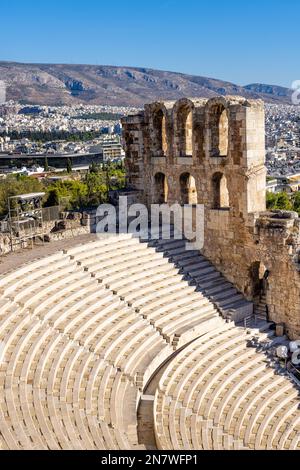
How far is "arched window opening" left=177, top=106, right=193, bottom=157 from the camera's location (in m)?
21.9

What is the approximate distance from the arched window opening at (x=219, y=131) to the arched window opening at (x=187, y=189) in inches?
72.9

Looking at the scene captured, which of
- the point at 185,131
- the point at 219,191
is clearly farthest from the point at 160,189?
the point at 219,191

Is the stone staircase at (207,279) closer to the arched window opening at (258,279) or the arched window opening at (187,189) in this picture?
the arched window opening at (258,279)

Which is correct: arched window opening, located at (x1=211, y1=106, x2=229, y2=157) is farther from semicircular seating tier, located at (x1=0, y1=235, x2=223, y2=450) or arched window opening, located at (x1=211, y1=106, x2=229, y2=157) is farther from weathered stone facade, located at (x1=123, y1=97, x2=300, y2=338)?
semicircular seating tier, located at (x1=0, y1=235, x2=223, y2=450)

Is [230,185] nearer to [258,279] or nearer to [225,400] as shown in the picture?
[258,279]

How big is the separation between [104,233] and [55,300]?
534 cm

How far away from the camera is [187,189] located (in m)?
22.4

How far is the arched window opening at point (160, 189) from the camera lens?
23.4 metres

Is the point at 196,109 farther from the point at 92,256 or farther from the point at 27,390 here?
the point at 27,390

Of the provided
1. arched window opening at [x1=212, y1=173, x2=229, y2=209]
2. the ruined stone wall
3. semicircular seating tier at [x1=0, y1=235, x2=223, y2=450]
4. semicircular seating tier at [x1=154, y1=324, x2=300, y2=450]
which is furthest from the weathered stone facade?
the ruined stone wall

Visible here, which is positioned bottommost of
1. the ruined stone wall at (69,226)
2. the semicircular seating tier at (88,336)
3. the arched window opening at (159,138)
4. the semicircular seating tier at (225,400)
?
the semicircular seating tier at (225,400)

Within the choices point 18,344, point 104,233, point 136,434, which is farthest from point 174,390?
point 104,233

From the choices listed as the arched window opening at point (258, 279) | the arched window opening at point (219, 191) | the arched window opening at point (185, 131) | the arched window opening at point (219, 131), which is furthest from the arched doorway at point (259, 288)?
the arched window opening at point (185, 131)

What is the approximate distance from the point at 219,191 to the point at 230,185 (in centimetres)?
96
